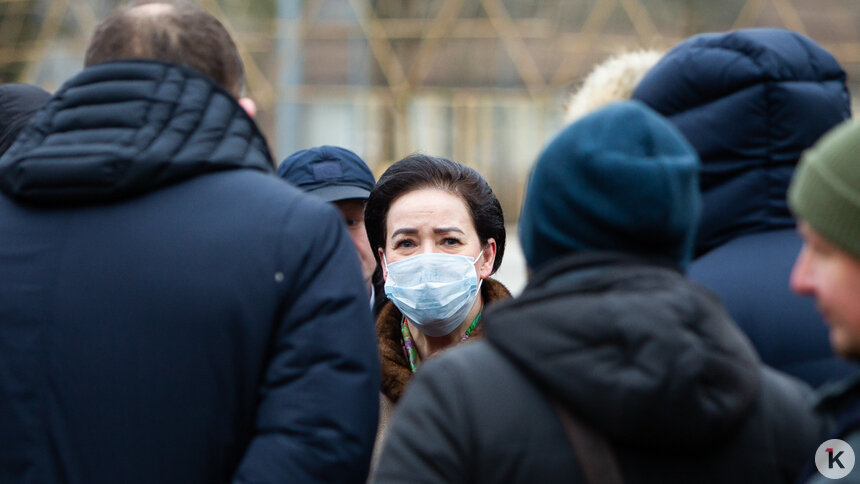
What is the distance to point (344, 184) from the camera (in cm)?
384

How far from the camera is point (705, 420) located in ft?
4.67

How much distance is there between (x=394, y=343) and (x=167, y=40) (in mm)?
1438

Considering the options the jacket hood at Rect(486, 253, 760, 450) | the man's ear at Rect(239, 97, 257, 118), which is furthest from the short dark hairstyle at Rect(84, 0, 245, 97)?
the jacket hood at Rect(486, 253, 760, 450)

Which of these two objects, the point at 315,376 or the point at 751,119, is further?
the point at 751,119

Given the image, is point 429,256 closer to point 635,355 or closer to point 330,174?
point 330,174

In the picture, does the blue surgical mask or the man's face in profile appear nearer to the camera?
the blue surgical mask

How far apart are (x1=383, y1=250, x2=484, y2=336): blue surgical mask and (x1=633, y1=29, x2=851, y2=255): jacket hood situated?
1.13m

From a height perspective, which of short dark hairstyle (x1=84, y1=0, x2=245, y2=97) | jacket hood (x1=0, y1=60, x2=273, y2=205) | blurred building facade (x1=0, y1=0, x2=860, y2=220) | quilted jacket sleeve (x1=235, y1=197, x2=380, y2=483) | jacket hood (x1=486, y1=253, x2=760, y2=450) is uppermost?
short dark hairstyle (x1=84, y1=0, x2=245, y2=97)

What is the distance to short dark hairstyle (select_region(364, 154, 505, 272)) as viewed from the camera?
338 centimetres

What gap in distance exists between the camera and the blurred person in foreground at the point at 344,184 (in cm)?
379

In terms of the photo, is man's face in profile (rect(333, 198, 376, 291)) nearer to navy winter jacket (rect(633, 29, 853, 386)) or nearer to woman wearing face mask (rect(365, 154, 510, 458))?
woman wearing face mask (rect(365, 154, 510, 458))

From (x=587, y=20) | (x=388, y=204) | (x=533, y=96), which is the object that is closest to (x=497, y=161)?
(x=533, y=96)

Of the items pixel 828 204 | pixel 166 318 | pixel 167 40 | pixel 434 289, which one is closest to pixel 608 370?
pixel 828 204

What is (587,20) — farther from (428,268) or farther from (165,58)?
(165,58)
